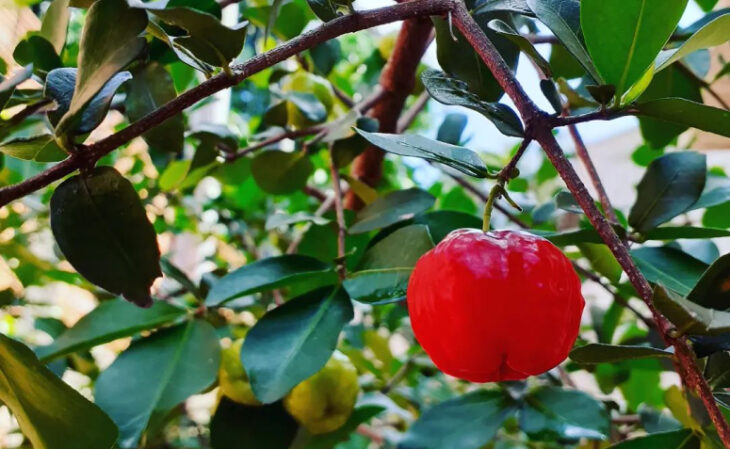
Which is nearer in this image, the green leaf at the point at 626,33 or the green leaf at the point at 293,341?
the green leaf at the point at 626,33

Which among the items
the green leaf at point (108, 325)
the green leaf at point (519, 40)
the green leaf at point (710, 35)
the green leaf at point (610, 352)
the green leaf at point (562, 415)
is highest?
the green leaf at point (710, 35)

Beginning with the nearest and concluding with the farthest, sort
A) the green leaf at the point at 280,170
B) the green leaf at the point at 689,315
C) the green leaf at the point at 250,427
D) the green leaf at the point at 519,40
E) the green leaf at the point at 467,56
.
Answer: the green leaf at the point at 689,315 → the green leaf at the point at 519,40 → the green leaf at the point at 467,56 → the green leaf at the point at 250,427 → the green leaf at the point at 280,170

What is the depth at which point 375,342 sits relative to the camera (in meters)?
1.20

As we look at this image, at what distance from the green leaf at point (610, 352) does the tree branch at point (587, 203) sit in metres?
0.02

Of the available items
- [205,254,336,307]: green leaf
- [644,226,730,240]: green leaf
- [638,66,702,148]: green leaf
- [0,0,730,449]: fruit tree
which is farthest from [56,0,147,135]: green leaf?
[638,66,702,148]: green leaf

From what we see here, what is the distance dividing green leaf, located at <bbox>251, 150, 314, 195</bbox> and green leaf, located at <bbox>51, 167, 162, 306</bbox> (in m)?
0.37

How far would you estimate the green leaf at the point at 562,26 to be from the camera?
1.27 ft

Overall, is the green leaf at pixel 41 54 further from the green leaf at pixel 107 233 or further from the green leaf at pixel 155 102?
the green leaf at pixel 107 233

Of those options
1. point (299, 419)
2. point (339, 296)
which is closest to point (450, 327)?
point (339, 296)

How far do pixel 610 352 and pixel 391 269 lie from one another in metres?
0.22

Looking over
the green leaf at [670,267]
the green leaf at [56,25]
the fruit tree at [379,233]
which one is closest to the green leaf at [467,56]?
the fruit tree at [379,233]

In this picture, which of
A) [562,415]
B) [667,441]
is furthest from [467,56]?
[562,415]

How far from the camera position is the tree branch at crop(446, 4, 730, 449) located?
28 cm

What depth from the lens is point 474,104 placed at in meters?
0.40
